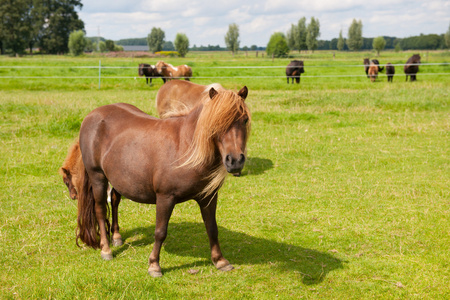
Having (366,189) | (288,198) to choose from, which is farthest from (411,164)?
(288,198)

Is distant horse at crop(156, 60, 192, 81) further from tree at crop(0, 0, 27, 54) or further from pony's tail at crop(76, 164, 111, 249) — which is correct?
tree at crop(0, 0, 27, 54)

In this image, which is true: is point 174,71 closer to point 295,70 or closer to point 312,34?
point 295,70

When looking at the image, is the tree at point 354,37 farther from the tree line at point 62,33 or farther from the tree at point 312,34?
the tree at point 312,34

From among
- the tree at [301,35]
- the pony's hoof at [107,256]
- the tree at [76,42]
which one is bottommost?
the pony's hoof at [107,256]

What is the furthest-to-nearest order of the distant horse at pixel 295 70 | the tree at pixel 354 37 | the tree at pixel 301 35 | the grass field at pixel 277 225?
the tree at pixel 354 37 → the tree at pixel 301 35 → the distant horse at pixel 295 70 → the grass field at pixel 277 225

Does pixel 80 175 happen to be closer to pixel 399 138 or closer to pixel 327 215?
pixel 327 215

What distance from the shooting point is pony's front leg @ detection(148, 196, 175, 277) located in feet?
12.9

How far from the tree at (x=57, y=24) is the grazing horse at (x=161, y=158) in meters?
80.6

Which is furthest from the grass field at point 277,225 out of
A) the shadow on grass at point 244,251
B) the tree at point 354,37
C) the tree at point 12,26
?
the tree at point 354,37

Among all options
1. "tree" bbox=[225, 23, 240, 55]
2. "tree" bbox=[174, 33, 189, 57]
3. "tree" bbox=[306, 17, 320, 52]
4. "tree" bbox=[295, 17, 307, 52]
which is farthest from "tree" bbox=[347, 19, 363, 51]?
"tree" bbox=[174, 33, 189, 57]

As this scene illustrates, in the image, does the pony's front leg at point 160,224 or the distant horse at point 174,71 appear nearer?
the pony's front leg at point 160,224

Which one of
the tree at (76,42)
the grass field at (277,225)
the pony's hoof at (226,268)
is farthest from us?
the tree at (76,42)

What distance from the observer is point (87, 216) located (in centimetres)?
485

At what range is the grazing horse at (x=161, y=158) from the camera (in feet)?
11.5
